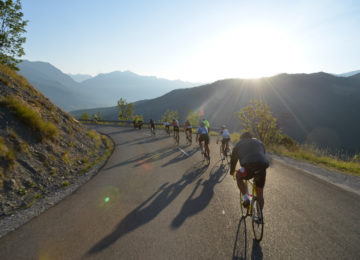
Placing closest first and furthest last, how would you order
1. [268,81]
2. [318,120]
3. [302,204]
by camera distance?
[302,204] → [318,120] → [268,81]

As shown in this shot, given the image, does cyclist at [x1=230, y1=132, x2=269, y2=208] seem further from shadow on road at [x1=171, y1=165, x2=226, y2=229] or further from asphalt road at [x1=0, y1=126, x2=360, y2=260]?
shadow on road at [x1=171, y1=165, x2=226, y2=229]

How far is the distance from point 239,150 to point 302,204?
2.58 metres

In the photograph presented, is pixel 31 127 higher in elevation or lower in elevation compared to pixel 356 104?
higher

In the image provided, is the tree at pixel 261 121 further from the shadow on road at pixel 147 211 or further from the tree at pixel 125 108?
the tree at pixel 125 108

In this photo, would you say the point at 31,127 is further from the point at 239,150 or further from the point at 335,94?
the point at 335,94

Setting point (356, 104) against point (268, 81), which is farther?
point (268, 81)

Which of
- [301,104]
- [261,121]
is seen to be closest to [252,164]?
[261,121]

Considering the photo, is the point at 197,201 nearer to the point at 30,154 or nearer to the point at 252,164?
the point at 252,164

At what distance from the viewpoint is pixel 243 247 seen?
3.59 metres

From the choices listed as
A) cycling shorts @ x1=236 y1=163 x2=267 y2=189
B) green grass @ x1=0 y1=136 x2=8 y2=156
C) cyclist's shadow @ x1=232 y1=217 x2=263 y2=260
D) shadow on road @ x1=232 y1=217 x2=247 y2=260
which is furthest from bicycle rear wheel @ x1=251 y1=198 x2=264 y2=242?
green grass @ x1=0 y1=136 x2=8 y2=156

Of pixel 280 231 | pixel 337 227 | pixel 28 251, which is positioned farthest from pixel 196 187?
pixel 28 251

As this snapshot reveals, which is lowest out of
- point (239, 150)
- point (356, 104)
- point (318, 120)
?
point (318, 120)

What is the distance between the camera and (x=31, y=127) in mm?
8578

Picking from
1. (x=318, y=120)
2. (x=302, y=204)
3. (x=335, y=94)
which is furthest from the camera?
(x=335, y=94)
